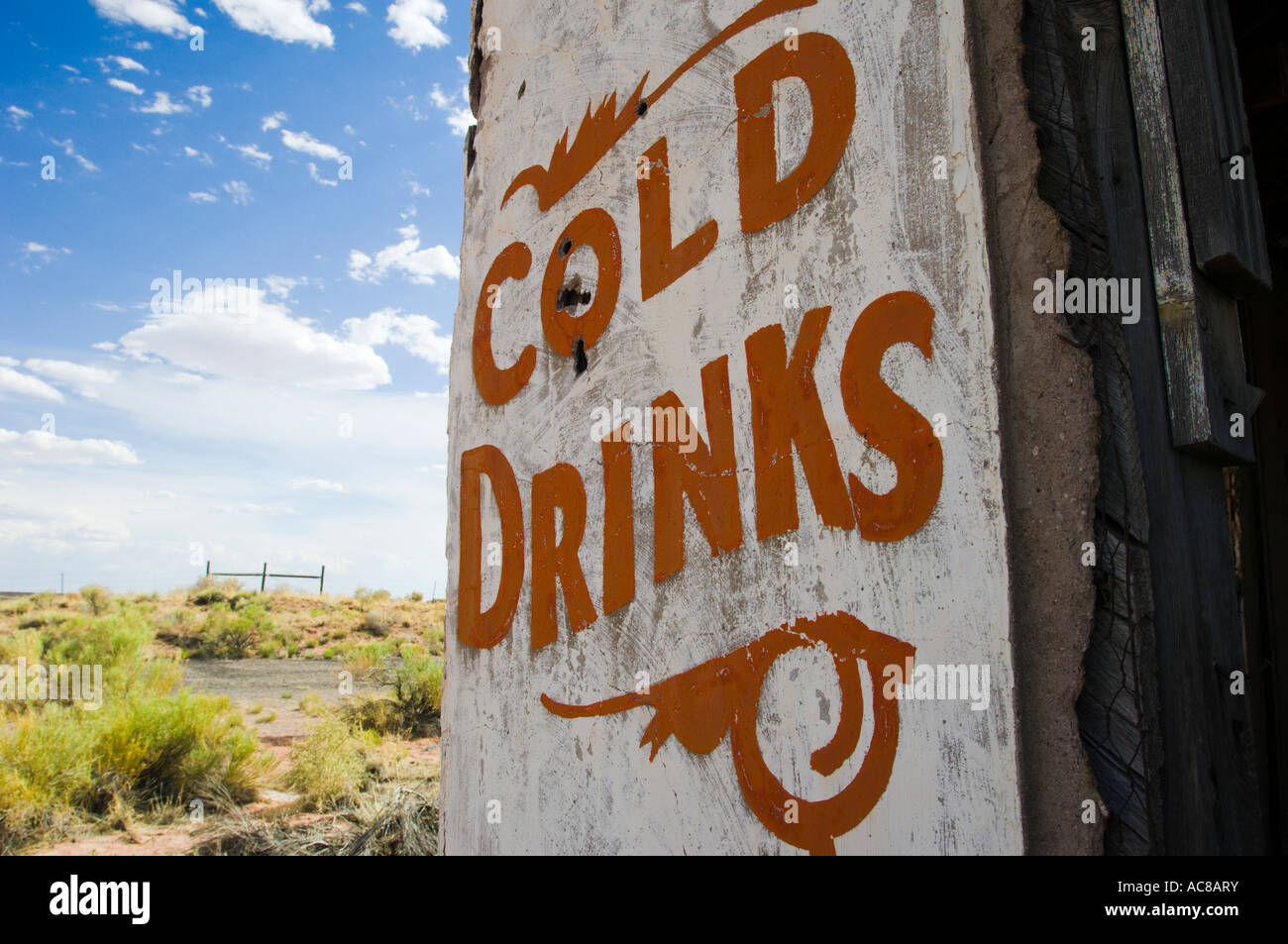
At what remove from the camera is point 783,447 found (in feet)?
5.65

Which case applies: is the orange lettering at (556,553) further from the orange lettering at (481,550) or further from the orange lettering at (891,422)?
the orange lettering at (891,422)

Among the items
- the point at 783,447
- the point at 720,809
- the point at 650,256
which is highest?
the point at 650,256

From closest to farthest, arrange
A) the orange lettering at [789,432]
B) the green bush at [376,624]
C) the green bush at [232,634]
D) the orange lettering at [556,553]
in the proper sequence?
the orange lettering at [789,432] → the orange lettering at [556,553] → the green bush at [232,634] → the green bush at [376,624]

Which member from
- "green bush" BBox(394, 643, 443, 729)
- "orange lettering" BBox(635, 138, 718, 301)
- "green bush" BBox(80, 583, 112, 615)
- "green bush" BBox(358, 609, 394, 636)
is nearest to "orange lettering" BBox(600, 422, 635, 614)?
"orange lettering" BBox(635, 138, 718, 301)

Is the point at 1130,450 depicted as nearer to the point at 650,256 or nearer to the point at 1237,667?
the point at 1237,667

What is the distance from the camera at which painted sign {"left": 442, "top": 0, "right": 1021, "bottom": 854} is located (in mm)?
1429

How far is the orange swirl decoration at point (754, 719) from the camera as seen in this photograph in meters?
1.48

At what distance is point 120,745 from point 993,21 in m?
8.14

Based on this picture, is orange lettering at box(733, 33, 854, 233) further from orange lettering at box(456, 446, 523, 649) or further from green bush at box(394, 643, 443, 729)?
green bush at box(394, 643, 443, 729)

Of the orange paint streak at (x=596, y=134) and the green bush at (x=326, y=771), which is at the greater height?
the orange paint streak at (x=596, y=134)

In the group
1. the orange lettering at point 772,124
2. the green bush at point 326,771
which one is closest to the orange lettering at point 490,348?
the orange lettering at point 772,124

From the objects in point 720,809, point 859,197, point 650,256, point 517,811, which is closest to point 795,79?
point 859,197

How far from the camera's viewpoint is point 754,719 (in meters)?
1.71

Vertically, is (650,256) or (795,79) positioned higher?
(795,79)
